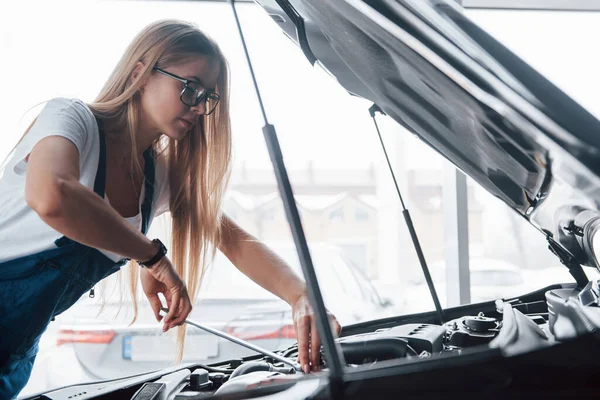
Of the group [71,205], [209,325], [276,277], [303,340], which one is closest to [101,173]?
[71,205]

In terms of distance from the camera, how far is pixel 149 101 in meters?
1.15

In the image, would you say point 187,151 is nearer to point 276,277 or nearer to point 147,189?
point 147,189

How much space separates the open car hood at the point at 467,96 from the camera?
1.86 feet

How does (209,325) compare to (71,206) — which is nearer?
(71,206)

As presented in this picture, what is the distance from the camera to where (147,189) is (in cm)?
123

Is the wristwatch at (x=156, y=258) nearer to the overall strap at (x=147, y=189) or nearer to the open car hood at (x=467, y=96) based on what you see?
the overall strap at (x=147, y=189)

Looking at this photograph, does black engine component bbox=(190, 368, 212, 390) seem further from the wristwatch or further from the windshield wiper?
the windshield wiper

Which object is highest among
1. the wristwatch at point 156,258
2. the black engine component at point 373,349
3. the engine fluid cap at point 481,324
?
the wristwatch at point 156,258

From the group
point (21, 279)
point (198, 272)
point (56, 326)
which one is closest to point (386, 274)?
point (56, 326)

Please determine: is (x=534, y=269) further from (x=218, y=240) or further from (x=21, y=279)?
(x=21, y=279)

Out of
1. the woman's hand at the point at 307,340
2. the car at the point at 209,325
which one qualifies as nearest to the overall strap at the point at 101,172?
the woman's hand at the point at 307,340

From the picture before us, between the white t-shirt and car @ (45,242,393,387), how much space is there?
232 cm

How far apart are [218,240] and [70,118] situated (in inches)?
18.9

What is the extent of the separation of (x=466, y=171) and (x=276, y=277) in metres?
0.49
